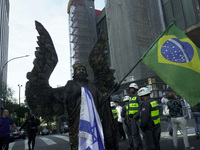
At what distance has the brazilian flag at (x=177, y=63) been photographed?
10.7 feet

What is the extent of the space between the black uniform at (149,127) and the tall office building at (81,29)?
87.4 ft

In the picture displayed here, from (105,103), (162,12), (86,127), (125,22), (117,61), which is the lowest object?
(86,127)

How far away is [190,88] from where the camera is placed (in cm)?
327

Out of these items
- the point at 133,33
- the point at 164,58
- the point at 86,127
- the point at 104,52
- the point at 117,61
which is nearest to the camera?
the point at 86,127

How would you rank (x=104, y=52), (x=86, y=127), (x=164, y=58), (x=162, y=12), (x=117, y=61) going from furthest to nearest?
(x=117, y=61) < (x=162, y=12) < (x=104, y=52) < (x=164, y=58) < (x=86, y=127)

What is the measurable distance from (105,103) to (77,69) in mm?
903

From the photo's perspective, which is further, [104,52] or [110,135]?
[104,52]

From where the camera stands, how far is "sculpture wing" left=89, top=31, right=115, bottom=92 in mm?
3967

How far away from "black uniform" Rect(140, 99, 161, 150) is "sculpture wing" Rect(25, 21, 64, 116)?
177cm

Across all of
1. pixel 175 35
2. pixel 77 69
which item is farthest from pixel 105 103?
pixel 175 35

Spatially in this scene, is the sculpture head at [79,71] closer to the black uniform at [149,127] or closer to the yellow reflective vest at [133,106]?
the black uniform at [149,127]

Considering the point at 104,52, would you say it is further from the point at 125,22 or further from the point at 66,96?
the point at 125,22

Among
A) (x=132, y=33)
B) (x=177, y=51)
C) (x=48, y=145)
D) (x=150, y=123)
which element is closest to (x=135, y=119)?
(x=150, y=123)

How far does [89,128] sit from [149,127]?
178 centimetres
